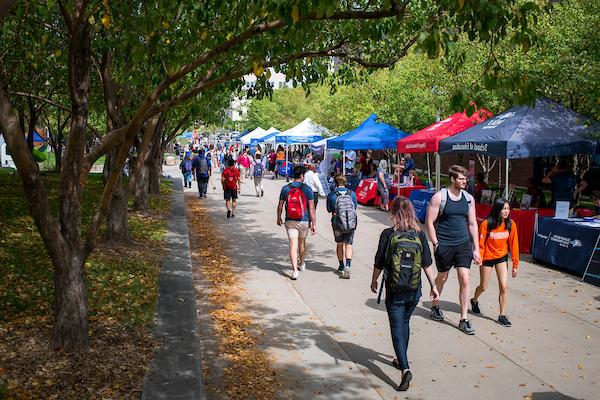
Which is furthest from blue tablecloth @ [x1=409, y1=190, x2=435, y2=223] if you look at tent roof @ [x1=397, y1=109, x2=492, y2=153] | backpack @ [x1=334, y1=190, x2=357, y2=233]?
backpack @ [x1=334, y1=190, x2=357, y2=233]

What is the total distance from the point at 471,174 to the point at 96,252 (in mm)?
10996

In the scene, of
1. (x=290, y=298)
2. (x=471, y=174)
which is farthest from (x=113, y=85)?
(x=471, y=174)

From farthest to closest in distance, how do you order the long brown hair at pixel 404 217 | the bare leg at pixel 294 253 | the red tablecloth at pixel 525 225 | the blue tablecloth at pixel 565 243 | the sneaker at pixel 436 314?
1. the red tablecloth at pixel 525 225
2. the blue tablecloth at pixel 565 243
3. the bare leg at pixel 294 253
4. the sneaker at pixel 436 314
5. the long brown hair at pixel 404 217

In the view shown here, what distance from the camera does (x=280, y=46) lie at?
809 cm

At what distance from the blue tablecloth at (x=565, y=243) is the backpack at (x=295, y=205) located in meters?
4.50

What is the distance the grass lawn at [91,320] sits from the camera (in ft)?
16.9

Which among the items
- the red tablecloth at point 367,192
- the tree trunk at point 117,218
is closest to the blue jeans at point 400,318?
the tree trunk at point 117,218

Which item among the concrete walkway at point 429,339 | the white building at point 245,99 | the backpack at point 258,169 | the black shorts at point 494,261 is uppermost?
the white building at point 245,99

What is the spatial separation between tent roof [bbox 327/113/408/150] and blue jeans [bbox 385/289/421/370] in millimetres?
15702

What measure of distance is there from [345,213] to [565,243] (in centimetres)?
387

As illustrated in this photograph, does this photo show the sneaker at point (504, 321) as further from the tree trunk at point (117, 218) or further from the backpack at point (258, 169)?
the backpack at point (258, 169)

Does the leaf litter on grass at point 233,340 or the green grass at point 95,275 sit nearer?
the leaf litter on grass at point 233,340

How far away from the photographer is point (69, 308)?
5.88 meters

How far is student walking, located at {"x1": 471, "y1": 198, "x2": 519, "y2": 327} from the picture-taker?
759 cm
